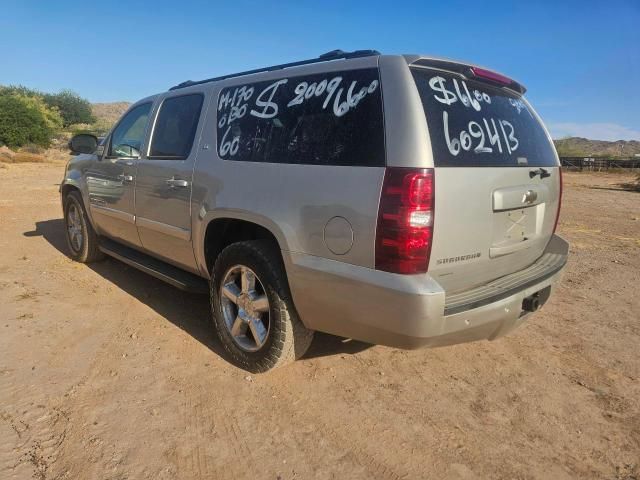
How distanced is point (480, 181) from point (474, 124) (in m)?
0.37

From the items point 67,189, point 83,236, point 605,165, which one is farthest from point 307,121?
point 605,165

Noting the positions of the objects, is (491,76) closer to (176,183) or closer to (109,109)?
(176,183)

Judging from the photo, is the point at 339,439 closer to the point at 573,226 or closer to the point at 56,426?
the point at 56,426

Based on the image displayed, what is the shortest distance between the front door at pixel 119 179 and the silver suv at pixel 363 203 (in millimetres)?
727

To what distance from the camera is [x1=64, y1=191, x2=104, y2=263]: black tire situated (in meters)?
5.57

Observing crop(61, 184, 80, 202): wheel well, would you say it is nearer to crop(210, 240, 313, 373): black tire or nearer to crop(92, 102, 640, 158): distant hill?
crop(210, 240, 313, 373): black tire

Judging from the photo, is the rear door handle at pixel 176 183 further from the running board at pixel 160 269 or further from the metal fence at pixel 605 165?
the metal fence at pixel 605 165

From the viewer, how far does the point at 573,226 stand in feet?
31.2

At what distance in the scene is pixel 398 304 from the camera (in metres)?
2.40

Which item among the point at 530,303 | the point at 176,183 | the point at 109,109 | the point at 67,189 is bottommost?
the point at 530,303

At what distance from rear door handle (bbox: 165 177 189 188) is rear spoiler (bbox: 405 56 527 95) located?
1.92 m

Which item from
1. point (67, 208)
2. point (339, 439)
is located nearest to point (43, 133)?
point (67, 208)

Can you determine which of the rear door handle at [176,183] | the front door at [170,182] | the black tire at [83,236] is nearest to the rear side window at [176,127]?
the front door at [170,182]

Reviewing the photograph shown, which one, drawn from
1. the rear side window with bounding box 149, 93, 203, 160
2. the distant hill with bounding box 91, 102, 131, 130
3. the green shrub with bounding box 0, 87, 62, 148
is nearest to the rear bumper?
the rear side window with bounding box 149, 93, 203, 160
